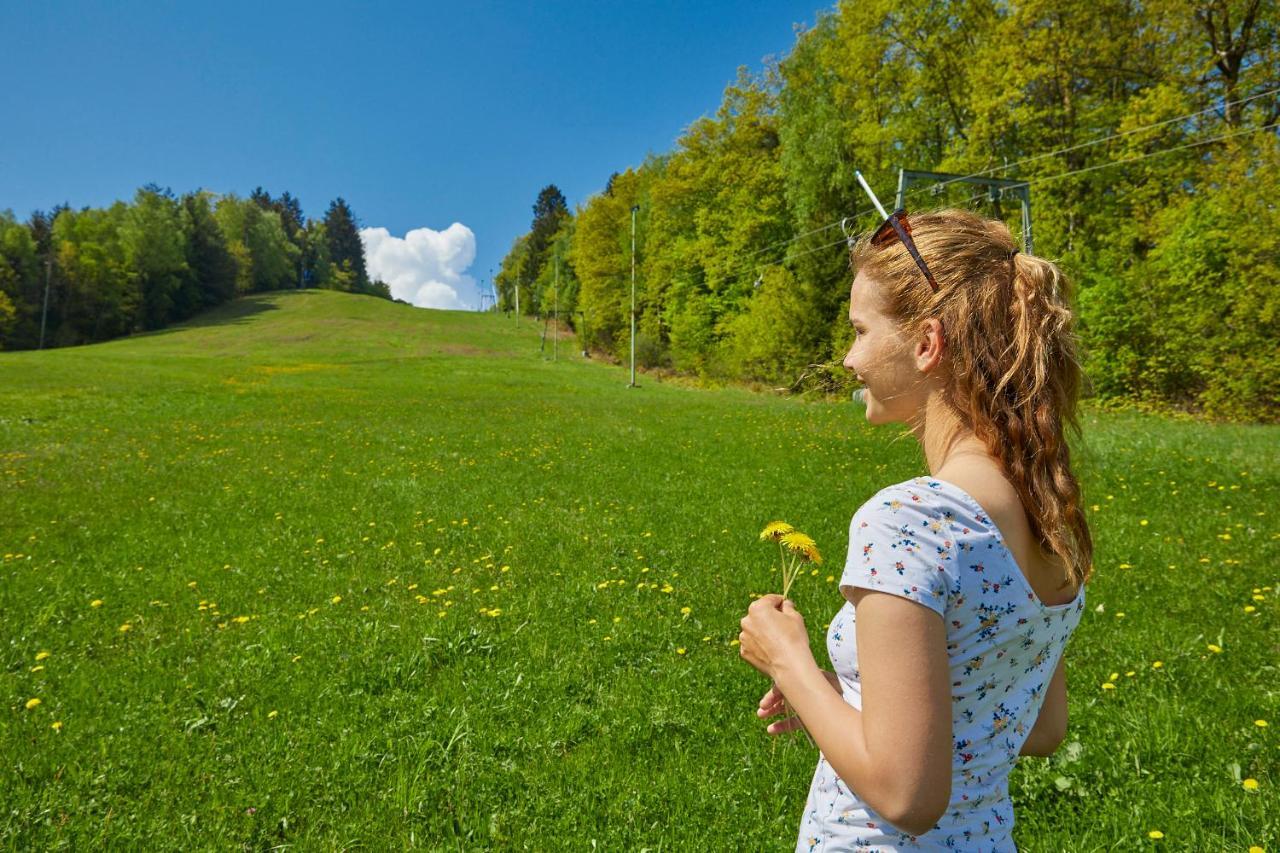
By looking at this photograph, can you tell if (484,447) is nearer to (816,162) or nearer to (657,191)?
(816,162)

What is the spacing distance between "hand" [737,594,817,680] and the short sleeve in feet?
0.88

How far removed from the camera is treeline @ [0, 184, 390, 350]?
71438 millimetres

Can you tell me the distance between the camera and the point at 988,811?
137cm

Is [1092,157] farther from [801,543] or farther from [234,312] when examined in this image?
[234,312]

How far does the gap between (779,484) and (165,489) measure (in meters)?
10.7

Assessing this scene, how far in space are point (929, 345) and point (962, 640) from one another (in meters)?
0.60

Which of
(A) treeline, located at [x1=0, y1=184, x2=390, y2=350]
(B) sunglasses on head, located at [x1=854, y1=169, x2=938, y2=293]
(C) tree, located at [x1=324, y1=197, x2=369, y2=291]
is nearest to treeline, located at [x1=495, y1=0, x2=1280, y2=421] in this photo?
(B) sunglasses on head, located at [x1=854, y1=169, x2=938, y2=293]

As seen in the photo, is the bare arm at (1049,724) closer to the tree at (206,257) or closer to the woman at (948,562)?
the woman at (948,562)

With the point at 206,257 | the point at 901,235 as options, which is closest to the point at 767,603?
the point at 901,235

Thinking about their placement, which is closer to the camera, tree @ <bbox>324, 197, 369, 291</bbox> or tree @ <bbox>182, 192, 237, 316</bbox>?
tree @ <bbox>182, 192, 237, 316</bbox>

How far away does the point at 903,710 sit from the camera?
3.52 ft

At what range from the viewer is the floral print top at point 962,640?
1119 mm

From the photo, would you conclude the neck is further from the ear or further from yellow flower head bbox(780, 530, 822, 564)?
yellow flower head bbox(780, 530, 822, 564)

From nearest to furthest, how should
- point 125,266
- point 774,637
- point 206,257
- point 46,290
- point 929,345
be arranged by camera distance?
point 929,345 < point 774,637 < point 46,290 < point 125,266 < point 206,257
